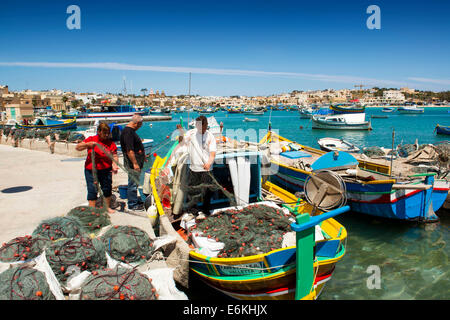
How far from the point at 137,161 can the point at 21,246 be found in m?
2.95

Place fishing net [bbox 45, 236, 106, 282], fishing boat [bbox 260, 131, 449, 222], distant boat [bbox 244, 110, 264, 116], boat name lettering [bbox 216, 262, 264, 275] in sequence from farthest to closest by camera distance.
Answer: distant boat [bbox 244, 110, 264, 116] < fishing boat [bbox 260, 131, 449, 222] < boat name lettering [bbox 216, 262, 264, 275] < fishing net [bbox 45, 236, 106, 282]

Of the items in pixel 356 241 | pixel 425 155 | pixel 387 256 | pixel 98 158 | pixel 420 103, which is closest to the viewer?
pixel 98 158

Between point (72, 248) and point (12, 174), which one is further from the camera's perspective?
point (12, 174)

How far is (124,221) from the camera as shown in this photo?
254 inches

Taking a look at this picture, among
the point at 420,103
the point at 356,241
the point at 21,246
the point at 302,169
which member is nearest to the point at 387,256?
the point at 356,241

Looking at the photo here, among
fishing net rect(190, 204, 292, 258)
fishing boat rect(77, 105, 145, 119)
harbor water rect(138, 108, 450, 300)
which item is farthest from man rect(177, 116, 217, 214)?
fishing boat rect(77, 105, 145, 119)

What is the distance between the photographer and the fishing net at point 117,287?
3340 mm

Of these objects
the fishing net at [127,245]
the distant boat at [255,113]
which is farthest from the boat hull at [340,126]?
the distant boat at [255,113]

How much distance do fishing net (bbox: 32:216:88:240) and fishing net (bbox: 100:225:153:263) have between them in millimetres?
628

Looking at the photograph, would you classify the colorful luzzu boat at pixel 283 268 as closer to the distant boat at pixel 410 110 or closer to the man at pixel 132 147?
the man at pixel 132 147

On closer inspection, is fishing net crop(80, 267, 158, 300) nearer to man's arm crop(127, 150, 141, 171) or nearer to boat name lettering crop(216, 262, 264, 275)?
boat name lettering crop(216, 262, 264, 275)

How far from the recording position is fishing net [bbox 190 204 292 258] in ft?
15.5

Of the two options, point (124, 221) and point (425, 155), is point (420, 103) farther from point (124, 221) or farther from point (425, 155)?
point (124, 221)
